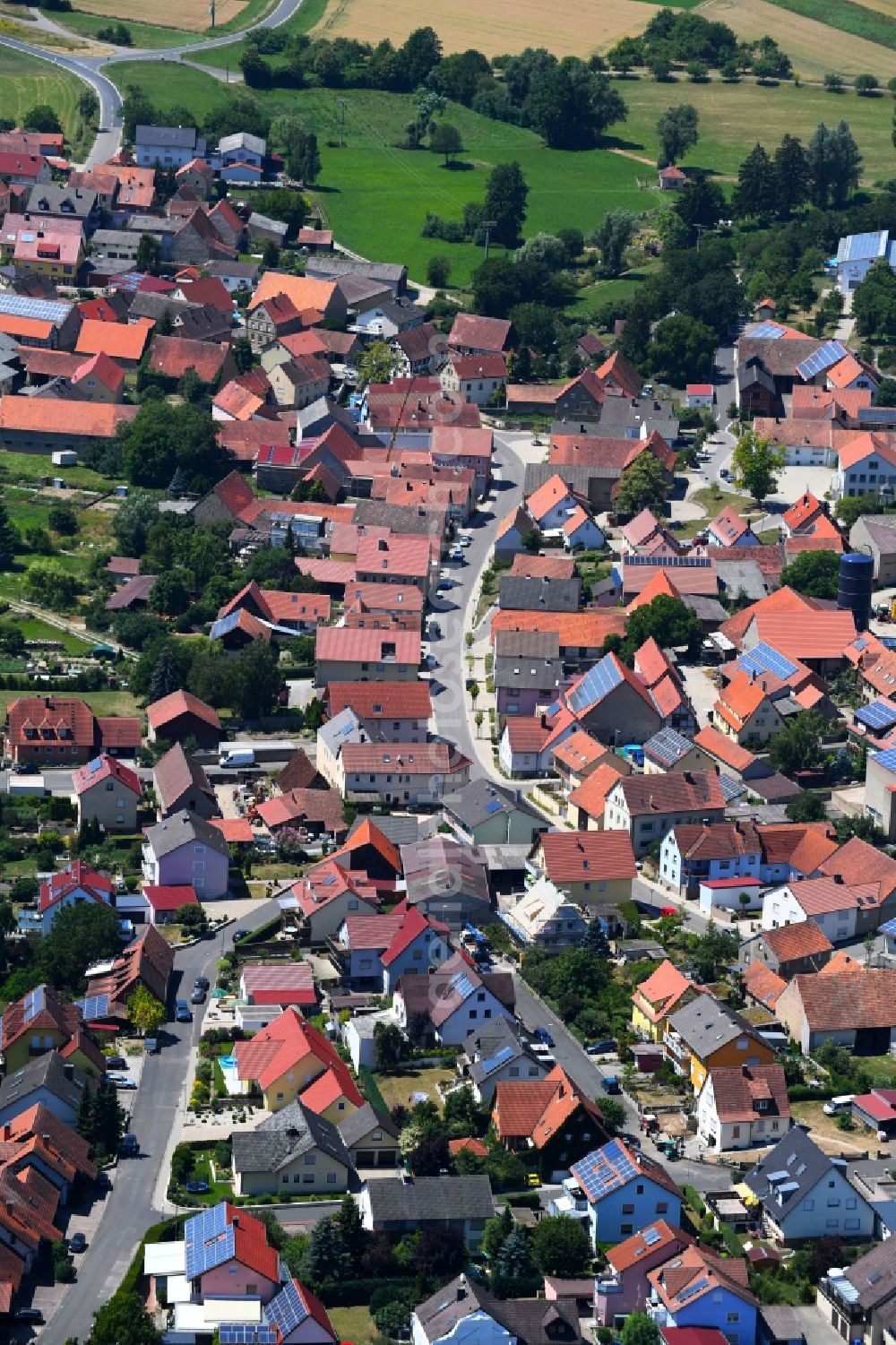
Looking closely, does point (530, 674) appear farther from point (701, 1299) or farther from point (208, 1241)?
point (701, 1299)

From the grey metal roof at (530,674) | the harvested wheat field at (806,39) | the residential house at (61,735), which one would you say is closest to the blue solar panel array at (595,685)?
the grey metal roof at (530,674)

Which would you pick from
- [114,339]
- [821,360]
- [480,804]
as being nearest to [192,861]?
[480,804]

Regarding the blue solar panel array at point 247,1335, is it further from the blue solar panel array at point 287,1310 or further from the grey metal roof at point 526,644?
the grey metal roof at point 526,644

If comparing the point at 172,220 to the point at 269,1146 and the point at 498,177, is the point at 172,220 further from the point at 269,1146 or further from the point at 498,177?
the point at 269,1146

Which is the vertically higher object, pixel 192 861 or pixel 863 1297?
pixel 863 1297

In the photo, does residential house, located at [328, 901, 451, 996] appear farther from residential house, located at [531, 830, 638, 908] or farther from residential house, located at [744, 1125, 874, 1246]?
residential house, located at [744, 1125, 874, 1246]

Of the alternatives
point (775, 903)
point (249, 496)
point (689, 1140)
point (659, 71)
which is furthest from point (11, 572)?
point (659, 71)

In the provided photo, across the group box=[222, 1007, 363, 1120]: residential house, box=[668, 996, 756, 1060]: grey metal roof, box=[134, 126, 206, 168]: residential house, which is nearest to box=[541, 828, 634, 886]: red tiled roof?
box=[668, 996, 756, 1060]: grey metal roof
